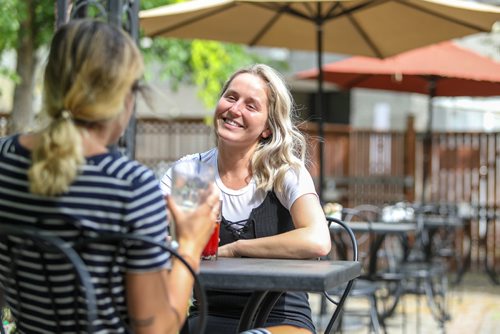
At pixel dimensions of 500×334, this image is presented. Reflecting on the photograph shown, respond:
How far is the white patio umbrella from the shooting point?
6.85m

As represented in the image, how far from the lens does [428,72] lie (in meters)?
10.1

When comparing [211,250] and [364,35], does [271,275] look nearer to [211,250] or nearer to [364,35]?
[211,250]

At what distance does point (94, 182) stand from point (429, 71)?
8.47m

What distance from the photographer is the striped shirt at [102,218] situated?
198 centimetres

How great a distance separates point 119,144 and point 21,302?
2.93 metres

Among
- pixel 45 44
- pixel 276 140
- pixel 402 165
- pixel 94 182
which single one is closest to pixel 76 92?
pixel 94 182

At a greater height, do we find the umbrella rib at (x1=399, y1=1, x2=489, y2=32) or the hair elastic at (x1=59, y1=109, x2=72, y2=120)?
the umbrella rib at (x1=399, y1=1, x2=489, y2=32)

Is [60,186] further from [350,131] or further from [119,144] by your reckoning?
[350,131]

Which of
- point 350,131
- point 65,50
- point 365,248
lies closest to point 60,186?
point 65,50

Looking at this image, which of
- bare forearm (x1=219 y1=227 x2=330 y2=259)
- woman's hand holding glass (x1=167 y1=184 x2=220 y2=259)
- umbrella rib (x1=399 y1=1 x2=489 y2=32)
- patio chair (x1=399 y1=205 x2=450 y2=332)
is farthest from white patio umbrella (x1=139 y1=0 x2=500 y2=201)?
woman's hand holding glass (x1=167 y1=184 x2=220 y2=259)

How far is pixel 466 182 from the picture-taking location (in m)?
13.3

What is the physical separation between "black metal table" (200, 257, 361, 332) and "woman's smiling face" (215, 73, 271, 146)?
0.65 m

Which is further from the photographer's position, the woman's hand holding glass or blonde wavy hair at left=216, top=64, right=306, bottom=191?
blonde wavy hair at left=216, top=64, right=306, bottom=191

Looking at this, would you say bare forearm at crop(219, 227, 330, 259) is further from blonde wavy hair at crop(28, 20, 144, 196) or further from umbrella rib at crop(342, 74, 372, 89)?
umbrella rib at crop(342, 74, 372, 89)
